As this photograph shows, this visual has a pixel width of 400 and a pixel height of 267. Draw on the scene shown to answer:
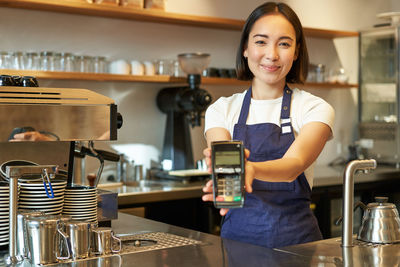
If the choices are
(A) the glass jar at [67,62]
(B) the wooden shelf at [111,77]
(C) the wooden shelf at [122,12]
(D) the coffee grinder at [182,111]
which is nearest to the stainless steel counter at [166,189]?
(D) the coffee grinder at [182,111]

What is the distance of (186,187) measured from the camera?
3863 millimetres

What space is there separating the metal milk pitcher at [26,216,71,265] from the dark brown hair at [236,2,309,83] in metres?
0.90

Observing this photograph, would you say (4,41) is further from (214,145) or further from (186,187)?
(214,145)

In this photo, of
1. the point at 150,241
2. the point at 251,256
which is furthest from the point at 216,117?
the point at 251,256

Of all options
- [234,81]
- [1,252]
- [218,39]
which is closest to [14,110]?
[1,252]

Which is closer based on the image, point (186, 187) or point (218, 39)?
point (186, 187)

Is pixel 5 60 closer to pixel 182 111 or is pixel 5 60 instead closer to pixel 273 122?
pixel 182 111

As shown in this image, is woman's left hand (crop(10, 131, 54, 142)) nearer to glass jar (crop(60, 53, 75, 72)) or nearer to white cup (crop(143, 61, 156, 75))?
glass jar (crop(60, 53, 75, 72))

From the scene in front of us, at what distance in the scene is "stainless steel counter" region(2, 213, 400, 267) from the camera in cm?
168

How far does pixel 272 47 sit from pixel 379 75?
3781 millimetres

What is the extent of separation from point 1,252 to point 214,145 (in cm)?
78

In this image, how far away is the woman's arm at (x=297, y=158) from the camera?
169 cm

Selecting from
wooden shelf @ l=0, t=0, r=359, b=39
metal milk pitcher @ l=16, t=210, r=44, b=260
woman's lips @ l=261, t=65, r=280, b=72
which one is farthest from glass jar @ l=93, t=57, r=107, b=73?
metal milk pitcher @ l=16, t=210, r=44, b=260

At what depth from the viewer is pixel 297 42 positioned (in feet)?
6.93
